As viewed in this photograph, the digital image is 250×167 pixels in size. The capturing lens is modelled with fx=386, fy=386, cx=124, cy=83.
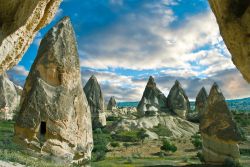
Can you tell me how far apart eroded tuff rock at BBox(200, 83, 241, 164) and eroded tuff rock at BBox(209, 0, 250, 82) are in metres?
13.9

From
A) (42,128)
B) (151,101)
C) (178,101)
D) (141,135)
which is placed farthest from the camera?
(178,101)

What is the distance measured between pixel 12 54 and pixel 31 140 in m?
7.07

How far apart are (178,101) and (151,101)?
3.63m

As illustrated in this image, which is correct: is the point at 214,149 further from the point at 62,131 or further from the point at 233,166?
the point at 62,131

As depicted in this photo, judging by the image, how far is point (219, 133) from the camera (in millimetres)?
19078

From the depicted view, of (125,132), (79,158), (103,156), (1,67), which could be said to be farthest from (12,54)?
(125,132)

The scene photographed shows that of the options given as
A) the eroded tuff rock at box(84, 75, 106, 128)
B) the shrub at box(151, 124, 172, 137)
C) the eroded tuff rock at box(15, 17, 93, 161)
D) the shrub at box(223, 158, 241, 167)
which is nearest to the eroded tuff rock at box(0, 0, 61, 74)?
the eroded tuff rock at box(15, 17, 93, 161)

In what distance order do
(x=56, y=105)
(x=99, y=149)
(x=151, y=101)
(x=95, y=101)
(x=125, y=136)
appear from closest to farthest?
(x=56, y=105)
(x=99, y=149)
(x=125, y=136)
(x=95, y=101)
(x=151, y=101)

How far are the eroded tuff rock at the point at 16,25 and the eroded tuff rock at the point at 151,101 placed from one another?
137 feet

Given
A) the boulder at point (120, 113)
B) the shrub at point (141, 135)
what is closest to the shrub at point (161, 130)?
the shrub at point (141, 135)

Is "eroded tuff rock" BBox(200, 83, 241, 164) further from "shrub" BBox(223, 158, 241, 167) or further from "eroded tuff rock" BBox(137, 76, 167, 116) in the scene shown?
"eroded tuff rock" BBox(137, 76, 167, 116)

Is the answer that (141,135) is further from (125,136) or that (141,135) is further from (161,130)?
(161,130)

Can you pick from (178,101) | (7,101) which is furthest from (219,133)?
(7,101)

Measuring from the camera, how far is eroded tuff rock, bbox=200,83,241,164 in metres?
18.7
